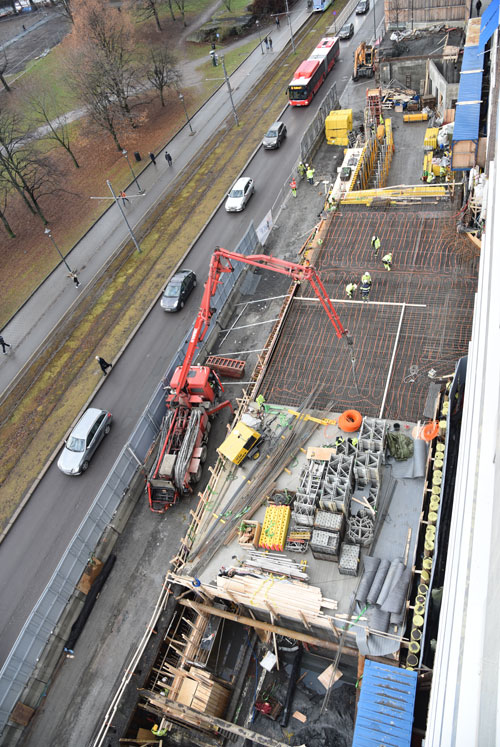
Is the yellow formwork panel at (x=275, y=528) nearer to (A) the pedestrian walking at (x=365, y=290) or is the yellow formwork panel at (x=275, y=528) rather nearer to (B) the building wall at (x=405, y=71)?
(A) the pedestrian walking at (x=365, y=290)

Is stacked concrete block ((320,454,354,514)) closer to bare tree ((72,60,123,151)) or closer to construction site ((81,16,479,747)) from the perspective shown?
construction site ((81,16,479,747))

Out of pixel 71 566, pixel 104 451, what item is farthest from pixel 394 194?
pixel 71 566

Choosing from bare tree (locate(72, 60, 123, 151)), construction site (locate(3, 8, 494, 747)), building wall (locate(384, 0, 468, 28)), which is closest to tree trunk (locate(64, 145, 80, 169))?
bare tree (locate(72, 60, 123, 151))

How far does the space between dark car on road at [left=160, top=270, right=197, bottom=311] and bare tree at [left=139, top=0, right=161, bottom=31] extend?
67748 mm

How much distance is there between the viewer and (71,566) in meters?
23.2

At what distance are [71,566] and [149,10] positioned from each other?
9315 cm

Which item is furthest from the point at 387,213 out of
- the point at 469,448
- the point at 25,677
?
the point at 25,677

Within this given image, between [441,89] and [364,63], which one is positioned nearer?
[441,89]

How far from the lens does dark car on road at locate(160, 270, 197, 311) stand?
118 feet

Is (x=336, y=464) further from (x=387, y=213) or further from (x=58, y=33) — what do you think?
(x=58, y=33)

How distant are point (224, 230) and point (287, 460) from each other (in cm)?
2559

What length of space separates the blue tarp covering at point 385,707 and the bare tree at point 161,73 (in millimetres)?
64024

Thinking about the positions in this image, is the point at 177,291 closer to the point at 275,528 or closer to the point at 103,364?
the point at 103,364

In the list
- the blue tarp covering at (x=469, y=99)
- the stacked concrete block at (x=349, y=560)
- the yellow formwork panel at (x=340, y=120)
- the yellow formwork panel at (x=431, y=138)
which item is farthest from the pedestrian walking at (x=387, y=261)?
the yellow formwork panel at (x=340, y=120)
